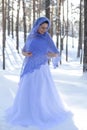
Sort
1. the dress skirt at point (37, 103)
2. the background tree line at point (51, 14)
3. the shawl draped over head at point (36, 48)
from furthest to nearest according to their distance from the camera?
the background tree line at point (51, 14)
the shawl draped over head at point (36, 48)
the dress skirt at point (37, 103)

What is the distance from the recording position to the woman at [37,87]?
610 centimetres

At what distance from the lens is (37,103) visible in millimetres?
6180

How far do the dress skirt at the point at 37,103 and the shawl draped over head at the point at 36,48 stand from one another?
0.11 metres

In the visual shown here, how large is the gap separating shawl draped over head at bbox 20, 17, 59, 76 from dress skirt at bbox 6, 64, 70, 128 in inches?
4.4

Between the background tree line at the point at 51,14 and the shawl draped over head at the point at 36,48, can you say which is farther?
the background tree line at the point at 51,14

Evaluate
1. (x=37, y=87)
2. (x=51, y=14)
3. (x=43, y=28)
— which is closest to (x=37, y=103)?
(x=37, y=87)

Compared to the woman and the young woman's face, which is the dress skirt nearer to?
the woman

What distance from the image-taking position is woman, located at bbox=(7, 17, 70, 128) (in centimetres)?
610

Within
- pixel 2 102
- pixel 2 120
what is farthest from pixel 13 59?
pixel 2 120

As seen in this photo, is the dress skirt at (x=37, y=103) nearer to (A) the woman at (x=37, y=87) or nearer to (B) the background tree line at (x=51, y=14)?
(A) the woman at (x=37, y=87)

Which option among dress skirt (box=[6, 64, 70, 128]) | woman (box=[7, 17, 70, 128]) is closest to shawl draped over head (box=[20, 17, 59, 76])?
woman (box=[7, 17, 70, 128])

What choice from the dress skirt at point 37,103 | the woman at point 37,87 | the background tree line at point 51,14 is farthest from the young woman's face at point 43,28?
the background tree line at point 51,14

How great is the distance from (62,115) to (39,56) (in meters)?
1.19

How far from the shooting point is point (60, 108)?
21.3 ft
